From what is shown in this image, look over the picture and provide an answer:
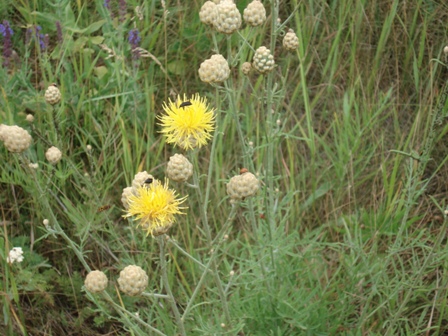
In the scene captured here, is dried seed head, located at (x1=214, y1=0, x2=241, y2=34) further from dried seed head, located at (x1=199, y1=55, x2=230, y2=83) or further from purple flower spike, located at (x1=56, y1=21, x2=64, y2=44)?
purple flower spike, located at (x1=56, y1=21, x2=64, y2=44)

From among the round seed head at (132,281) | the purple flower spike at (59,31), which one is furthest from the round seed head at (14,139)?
the purple flower spike at (59,31)

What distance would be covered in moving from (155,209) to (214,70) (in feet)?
1.80

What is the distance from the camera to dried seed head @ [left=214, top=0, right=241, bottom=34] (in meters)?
2.09

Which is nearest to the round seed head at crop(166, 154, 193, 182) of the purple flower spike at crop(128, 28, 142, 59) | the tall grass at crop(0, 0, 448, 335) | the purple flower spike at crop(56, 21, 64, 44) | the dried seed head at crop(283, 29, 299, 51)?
the tall grass at crop(0, 0, 448, 335)

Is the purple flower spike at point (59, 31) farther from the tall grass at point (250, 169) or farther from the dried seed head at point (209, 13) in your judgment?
the dried seed head at point (209, 13)

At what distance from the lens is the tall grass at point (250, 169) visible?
2.74 meters

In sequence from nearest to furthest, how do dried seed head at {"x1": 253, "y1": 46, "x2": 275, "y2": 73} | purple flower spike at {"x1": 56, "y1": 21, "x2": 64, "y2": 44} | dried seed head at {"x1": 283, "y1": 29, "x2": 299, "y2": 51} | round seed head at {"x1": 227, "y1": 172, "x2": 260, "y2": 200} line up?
round seed head at {"x1": 227, "y1": 172, "x2": 260, "y2": 200} < dried seed head at {"x1": 253, "y1": 46, "x2": 275, "y2": 73} < dried seed head at {"x1": 283, "y1": 29, "x2": 299, "y2": 51} < purple flower spike at {"x1": 56, "y1": 21, "x2": 64, "y2": 44}

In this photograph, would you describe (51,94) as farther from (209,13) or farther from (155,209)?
(155,209)

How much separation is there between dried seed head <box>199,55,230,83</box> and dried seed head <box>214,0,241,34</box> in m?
0.17

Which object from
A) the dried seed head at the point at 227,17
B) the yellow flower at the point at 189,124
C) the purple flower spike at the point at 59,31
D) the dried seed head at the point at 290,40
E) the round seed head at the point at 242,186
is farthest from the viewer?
the purple flower spike at the point at 59,31

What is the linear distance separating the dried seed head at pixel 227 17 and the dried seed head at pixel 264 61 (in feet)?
0.61

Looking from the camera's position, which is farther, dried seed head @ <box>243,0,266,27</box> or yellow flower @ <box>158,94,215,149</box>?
dried seed head @ <box>243,0,266,27</box>

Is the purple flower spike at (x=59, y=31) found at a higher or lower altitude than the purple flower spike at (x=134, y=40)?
higher

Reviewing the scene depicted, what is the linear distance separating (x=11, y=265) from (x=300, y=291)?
1.43 m
